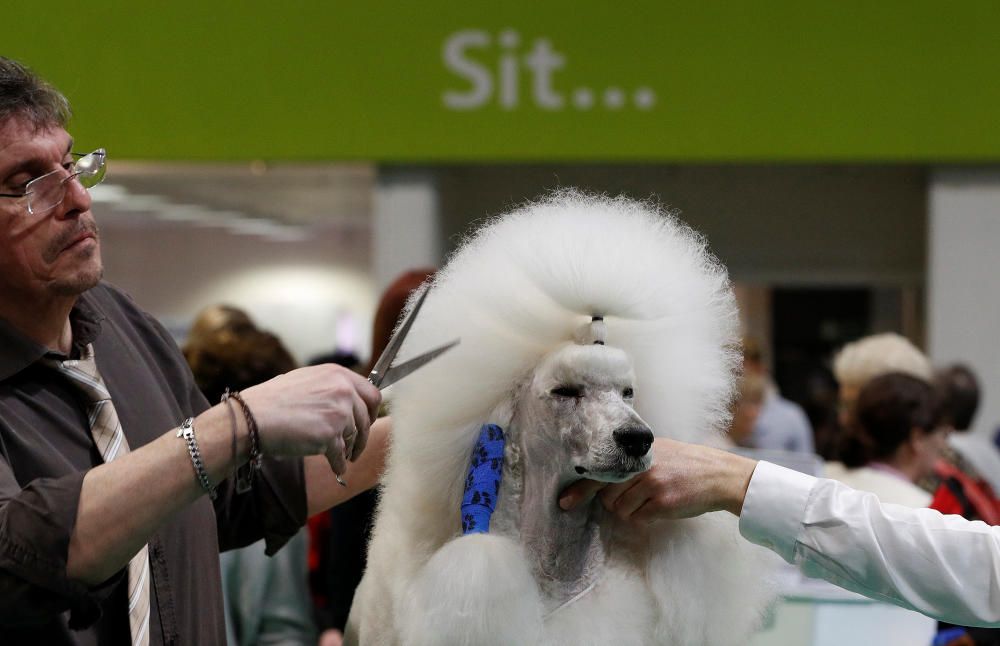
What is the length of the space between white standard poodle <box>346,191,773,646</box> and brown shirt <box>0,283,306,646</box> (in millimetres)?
223

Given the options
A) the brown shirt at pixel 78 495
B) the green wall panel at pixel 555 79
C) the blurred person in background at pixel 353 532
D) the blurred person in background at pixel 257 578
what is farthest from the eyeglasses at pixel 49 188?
the green wall panel at pixel 555 79

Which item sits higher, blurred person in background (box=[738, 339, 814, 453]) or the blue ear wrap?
the blue ear wrap

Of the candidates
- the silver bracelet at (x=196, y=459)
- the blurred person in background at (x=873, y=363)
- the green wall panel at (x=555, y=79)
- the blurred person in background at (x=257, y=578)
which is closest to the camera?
the silver bracelet at (x=196, y=459)

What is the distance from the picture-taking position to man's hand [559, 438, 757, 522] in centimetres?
128

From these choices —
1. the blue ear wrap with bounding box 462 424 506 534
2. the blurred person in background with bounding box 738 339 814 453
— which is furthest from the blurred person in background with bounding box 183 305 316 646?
the blurred person in background with bounding box 738 339 814 453

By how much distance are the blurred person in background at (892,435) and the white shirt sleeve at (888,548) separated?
1429mm

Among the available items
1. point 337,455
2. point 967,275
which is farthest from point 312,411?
point 967,275

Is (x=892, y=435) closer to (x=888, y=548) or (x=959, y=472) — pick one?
(x=959, y=472)

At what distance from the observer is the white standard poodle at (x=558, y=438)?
4.12 ft

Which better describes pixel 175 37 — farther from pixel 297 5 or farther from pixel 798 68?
pixel 798 68

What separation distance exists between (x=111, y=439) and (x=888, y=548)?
0.89 m

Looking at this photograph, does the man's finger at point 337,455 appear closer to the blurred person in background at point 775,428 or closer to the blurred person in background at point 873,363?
the blurred person in background at point 873,363

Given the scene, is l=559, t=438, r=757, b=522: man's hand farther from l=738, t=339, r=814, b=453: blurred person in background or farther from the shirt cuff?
l=738, t=339, r=814, b=453: blurred person in background

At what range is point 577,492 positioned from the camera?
1301mm
